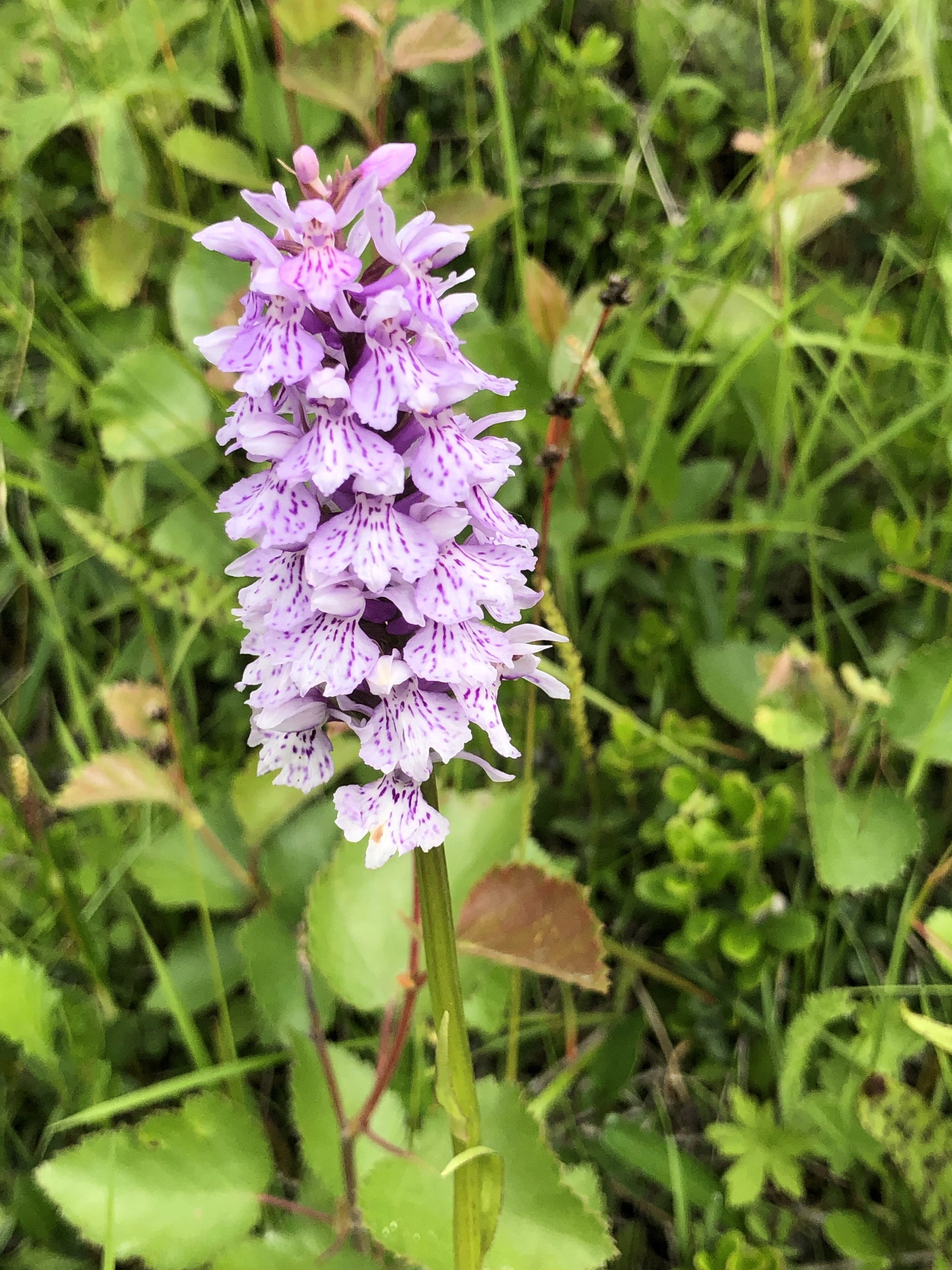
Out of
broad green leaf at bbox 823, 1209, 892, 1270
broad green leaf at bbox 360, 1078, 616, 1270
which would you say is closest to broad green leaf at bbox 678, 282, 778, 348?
broad green leaf at bbox 360, 1078, 616, 1270

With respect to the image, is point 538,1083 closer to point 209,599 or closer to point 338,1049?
point 338,1049

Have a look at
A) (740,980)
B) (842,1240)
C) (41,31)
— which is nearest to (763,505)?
(740,980)

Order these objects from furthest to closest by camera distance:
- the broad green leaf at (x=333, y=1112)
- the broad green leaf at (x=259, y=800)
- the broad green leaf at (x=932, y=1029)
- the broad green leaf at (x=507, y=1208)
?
the broad green leaf at (x=259, y=800) → the broad green leaf at (x=333, y=1112) → the broad green leaf at (x=932, y=1029) → the broad green leaf at (x=507, y=1208)

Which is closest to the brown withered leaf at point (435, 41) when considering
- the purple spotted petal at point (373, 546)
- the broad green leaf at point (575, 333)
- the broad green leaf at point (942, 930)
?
the broad green leaf at point (575, 333)

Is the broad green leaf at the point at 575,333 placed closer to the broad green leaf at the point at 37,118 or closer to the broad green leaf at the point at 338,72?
the broad green leaf at the point at 338,72

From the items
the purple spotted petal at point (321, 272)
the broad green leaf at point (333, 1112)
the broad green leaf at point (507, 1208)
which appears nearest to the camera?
the purple spotted petal at point (321, 272)

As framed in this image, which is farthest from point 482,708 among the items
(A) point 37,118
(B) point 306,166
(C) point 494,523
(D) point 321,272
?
(A) point 37,118

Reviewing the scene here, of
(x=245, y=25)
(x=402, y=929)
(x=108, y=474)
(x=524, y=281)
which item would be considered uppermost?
(x=245, y=25)
